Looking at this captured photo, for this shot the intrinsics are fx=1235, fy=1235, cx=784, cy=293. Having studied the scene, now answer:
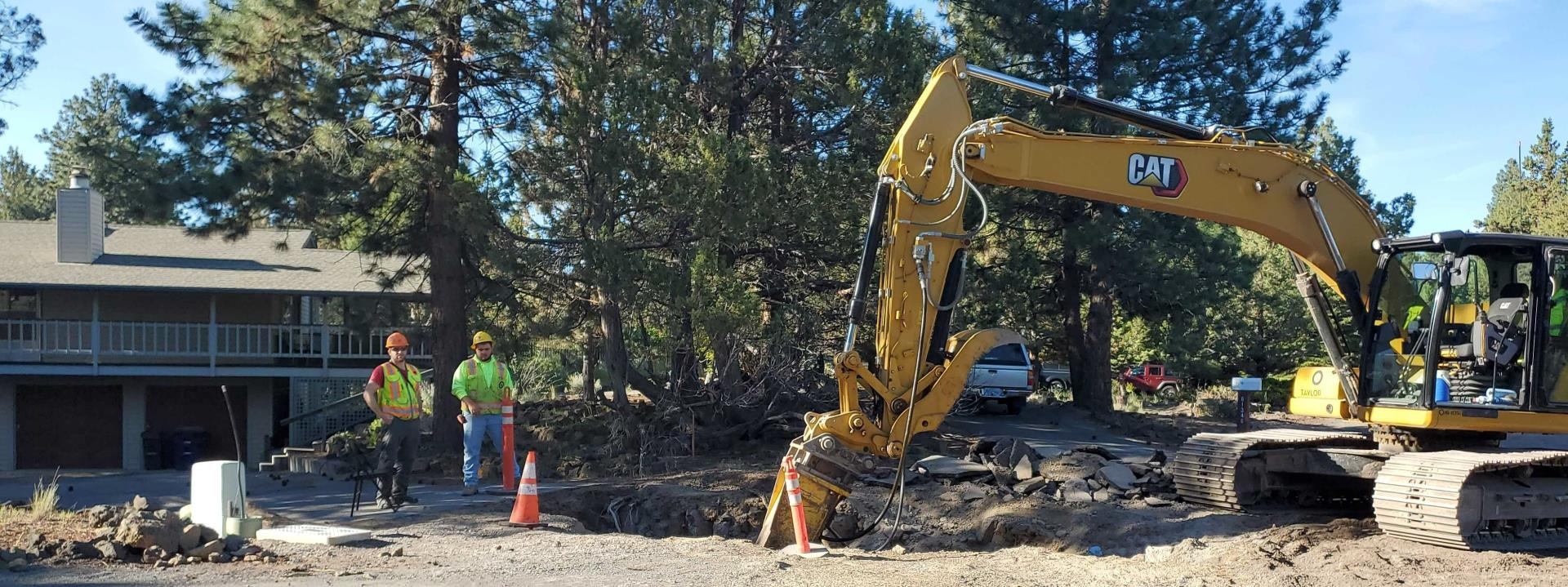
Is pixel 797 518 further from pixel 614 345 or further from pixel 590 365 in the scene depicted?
pixel 590 365

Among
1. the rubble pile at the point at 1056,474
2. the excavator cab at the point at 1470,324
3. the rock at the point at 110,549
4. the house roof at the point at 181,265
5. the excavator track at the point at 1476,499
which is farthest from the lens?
the house roof at the point at 181,265

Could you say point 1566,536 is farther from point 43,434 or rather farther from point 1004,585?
point 43,434

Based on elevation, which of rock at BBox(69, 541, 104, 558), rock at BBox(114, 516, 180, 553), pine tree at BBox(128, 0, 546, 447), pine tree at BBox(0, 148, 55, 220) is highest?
pine tree at BBox(0, 148, 55, 220)

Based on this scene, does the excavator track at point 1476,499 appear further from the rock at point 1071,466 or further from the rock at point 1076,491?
the rock at point 1071,466

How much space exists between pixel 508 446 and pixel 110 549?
15.2 feet

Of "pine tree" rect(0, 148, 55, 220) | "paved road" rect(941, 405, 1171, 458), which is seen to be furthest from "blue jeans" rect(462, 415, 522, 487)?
"pine tree" rect(0, 148, 55, 220)

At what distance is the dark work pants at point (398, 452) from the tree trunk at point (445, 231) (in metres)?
4.90

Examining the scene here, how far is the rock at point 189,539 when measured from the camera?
870 cm

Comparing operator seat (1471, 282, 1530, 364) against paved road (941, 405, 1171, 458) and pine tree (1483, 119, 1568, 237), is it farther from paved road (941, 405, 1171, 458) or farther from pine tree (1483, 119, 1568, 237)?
pine tree (1483, 119, 1568, 237)

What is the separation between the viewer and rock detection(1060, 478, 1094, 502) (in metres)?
12.6

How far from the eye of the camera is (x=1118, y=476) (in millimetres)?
13062

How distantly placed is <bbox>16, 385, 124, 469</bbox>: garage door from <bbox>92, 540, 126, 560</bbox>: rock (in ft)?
58.0

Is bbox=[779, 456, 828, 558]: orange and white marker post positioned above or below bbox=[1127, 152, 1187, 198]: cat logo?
below

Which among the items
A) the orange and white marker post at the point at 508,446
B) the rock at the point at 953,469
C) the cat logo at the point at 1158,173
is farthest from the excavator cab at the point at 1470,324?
the orange and white marker post at the point at 508,446
